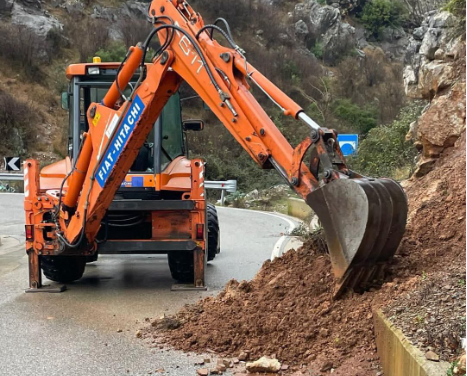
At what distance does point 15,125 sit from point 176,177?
30.4 metres

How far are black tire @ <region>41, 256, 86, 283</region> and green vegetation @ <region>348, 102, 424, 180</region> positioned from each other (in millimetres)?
6517

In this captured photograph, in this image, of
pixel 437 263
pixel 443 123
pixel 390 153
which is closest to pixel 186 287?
pixel 437 263

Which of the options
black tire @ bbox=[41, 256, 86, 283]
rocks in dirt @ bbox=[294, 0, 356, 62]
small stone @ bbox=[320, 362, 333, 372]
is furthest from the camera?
rocks in dirt @ bbox=[294, 0, 356, 62]

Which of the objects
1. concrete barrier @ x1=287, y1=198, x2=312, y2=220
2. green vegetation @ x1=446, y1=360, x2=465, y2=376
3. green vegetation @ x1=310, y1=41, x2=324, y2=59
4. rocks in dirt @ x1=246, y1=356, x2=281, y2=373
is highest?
green vegetation @ x1=310, y1=41, x2=324, y2=59

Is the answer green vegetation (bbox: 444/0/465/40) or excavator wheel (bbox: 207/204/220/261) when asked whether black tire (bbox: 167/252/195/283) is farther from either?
green vegetation (bbox: 444/0/465/40)

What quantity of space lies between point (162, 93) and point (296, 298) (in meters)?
2.64

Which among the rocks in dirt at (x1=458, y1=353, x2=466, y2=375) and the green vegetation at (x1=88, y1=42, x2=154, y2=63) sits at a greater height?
the green vegetation at (x1=88, y1=42, x2=154, y2=63)

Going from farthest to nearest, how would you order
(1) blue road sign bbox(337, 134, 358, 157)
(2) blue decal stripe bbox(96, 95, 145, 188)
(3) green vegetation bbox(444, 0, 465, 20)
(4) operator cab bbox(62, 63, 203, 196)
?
(1) blue road sign bbox(337, 134, 358, 157), (3) green vegetation bbox(444, 0, 465, 20), (4) operator cab bbox(62, 63, 203, 196), (2) blue decal stripe bbox(96, 95, 145, 188)

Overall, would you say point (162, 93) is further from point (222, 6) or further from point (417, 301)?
point (222, 6)

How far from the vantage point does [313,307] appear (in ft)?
16.8

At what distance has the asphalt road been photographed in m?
5.14

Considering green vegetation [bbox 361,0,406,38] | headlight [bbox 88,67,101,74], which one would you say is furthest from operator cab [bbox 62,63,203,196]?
green vegetation [bbox 361,0,406,38]

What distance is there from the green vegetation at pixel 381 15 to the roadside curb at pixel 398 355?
202ft

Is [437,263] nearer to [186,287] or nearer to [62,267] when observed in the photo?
[186,287]
